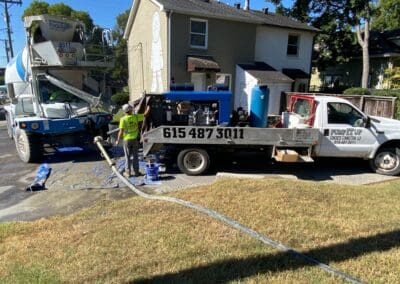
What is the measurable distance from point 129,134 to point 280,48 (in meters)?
15.8

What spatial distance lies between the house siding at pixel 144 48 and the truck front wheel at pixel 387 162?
11663mm

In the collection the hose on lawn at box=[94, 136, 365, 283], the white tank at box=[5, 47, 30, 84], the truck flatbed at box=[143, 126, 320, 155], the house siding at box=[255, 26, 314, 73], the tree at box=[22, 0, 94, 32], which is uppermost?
the tree at box=[22, 0, 94, 32]

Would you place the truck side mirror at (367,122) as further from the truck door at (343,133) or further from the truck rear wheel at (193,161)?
the truck rear wheel at (193,161)

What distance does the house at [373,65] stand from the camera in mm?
25266

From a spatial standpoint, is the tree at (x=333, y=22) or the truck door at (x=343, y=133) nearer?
the truck door at (x=343, y=133)

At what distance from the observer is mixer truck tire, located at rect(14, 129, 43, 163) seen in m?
8.52

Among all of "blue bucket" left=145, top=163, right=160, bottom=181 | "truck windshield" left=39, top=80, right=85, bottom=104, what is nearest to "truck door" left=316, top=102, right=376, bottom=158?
"blue bucket" left=145, top=163, right=160, bottom=181

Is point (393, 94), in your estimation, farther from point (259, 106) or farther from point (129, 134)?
point (129, 134)

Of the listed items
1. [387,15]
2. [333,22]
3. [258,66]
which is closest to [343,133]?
[258,66]

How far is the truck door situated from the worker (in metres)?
4.42

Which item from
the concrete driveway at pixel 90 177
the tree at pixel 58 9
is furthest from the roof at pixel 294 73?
the tree at pixel 58 9

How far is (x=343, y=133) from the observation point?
7641mm

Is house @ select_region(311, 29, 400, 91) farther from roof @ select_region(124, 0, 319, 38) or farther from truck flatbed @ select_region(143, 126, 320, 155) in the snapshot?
truck flatbed @ select_region(143, 126, 320, 155)

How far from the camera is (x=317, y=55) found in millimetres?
27000
